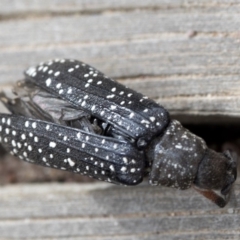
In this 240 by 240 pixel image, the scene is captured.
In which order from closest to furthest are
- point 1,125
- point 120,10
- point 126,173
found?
point 126,173
point 1,125
point 120,10

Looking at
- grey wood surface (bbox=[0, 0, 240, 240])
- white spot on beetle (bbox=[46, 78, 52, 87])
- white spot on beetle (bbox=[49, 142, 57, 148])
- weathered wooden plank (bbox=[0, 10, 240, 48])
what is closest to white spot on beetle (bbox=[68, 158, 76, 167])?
white spot on beetle (bbox=[49, 142, 57, 148])

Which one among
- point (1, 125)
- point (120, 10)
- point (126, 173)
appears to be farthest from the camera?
point (120, 10)

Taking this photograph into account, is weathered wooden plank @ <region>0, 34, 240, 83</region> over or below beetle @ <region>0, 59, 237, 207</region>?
over

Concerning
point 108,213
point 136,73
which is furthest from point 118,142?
point 136,73

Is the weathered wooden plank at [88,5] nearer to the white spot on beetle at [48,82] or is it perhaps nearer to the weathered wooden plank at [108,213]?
the white spot on beetle at [48,82]

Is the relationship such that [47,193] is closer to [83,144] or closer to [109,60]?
[83,144]

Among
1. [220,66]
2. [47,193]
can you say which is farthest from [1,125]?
[220,66]

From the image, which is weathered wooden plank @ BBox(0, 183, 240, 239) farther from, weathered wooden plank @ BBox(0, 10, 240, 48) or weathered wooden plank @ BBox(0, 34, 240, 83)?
weathered wooden plank @ BBox(0, 10, 240, 48)

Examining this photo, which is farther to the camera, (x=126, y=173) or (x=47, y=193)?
(x=47, y=193)
